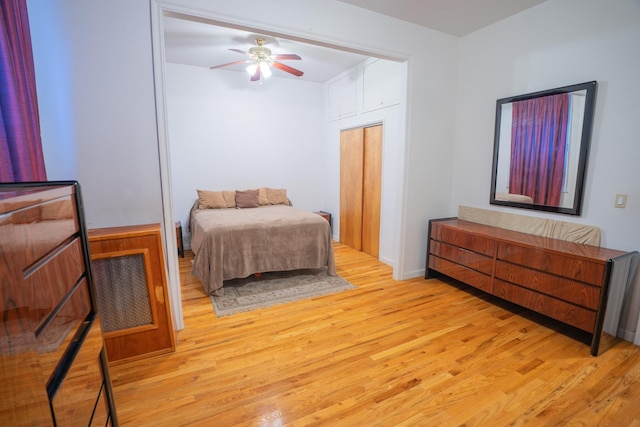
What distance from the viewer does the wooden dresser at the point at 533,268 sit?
82.3 inches

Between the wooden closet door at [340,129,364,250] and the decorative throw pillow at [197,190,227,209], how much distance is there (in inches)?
77.8

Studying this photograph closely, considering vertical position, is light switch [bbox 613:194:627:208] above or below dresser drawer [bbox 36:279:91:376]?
above

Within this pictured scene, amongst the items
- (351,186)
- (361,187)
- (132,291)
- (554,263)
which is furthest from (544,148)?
(132,291)

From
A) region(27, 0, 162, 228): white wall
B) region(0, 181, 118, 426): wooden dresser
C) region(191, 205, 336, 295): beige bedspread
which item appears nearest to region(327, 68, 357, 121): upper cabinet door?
region(191, 205, 336, 295): beige bedspread

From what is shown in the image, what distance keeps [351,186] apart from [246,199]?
1.69 m

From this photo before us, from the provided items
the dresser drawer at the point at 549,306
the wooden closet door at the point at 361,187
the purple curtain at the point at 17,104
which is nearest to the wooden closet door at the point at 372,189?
the wooden closet door at the point at 361,187

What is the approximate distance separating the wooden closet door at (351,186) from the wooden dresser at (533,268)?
1538 mm

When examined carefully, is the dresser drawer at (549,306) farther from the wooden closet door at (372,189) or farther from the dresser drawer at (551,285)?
the wooden closet door at (372,189)

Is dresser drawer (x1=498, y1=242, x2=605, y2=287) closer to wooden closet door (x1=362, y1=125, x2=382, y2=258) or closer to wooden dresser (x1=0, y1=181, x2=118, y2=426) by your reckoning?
wooden closet door (x1=362, y1=125, x2=382, y2=258)

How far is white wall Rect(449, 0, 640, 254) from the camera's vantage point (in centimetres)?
219

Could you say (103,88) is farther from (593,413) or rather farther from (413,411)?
(593,413)

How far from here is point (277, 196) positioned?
4969mm

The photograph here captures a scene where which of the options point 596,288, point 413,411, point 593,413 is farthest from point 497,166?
point 413,411

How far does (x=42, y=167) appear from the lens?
63.4 inches
